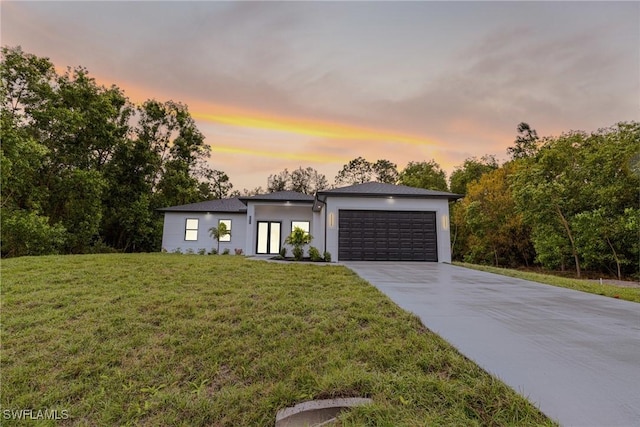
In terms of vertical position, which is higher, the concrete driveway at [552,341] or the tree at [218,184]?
the tree at [218,184]

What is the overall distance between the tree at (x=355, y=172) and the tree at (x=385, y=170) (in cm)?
67

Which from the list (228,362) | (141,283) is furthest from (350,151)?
(228,362)

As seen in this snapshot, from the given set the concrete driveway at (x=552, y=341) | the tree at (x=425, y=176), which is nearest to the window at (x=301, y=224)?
the concrete driveway at (x=552, y=341)

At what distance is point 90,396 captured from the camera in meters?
2.52

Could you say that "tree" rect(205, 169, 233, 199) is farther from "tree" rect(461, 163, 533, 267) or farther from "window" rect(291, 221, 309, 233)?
"tree" rect(461, 163, 533, 267)

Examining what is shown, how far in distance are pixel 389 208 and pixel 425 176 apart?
56.3 feet

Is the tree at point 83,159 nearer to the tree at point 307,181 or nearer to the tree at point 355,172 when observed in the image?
the tree at point 307,181

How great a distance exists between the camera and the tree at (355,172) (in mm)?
33969

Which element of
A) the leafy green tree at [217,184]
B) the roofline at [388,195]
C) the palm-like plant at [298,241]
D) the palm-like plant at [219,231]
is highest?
the leafy green tree at [217,184]

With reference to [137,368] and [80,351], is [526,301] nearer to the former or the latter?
[137,368]

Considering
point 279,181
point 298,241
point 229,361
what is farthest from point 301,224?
point 279,181

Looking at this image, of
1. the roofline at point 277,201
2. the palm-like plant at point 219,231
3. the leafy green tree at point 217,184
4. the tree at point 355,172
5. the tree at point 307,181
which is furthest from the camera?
the tree at point 355,172

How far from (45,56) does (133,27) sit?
892cm

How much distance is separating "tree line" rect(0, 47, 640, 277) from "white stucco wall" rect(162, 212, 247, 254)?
295cm
